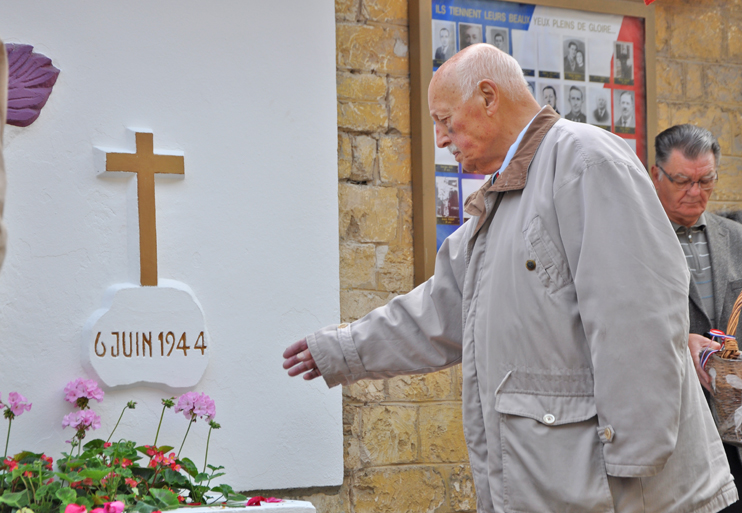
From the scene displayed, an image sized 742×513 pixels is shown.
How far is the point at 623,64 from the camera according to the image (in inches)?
149

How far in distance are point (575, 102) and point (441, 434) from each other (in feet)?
5.25

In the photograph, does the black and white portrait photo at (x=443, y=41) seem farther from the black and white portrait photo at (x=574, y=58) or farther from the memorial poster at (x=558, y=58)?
the black and white portrait photo at (x=574, y=58)

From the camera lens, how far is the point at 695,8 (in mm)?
3980

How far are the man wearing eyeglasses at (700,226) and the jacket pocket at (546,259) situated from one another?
1030 millimetres

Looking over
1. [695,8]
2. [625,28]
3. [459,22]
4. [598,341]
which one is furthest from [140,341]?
[695,8]

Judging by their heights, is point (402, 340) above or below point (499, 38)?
below

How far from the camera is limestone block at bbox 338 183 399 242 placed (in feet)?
11.1

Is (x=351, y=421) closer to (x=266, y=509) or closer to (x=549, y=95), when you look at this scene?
(x=266, y=509)

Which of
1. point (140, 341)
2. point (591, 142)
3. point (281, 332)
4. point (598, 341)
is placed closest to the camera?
point (598, 341)

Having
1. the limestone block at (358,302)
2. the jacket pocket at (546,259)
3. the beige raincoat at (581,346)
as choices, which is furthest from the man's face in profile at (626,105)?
the jacket pocket at (546,259)

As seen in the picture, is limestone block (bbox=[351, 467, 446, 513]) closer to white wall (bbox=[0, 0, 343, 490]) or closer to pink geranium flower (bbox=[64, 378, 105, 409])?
white wall (bbox=[0, 0, 343, 490])

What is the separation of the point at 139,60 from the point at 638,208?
1915 millimetres

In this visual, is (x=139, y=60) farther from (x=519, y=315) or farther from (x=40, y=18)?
(x=519, y=315)

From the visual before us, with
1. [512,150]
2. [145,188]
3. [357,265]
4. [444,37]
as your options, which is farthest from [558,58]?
[145,188]
